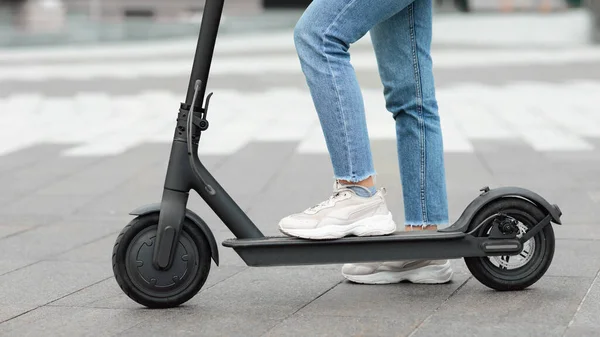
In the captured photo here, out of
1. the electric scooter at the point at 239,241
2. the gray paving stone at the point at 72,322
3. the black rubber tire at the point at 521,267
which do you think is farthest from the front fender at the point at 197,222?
the black rubber tire at the point at 521,267

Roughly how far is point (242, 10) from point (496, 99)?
124 ft

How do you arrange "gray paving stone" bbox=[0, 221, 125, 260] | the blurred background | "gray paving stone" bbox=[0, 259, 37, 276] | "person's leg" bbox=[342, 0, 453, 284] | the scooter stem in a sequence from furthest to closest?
1. the blurred background
2. "gray paving stone" bbox=[0, 221, 125, 260]
3. "gray paving stone" bbox=[0, 259, 37, 276]
4. "person's leg" bbox=[342, 0, 453, 284]
5. the scooter stem

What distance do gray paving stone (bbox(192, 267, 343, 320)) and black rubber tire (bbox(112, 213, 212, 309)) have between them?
0.09 meters

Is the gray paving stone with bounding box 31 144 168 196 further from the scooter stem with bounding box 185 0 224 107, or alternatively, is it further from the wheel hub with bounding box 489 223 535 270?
the wheel hub with bounding box 489 223 535 270

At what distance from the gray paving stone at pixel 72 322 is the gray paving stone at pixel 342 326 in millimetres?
472

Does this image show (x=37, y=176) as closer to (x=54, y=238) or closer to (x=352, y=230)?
(x=54, y=238)

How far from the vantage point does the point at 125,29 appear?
31.1m

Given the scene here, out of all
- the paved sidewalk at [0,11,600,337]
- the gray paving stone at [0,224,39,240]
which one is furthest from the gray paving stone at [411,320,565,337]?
the gray paving stone at [0,224,39,240]

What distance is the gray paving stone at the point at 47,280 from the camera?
149 inches

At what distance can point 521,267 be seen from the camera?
11.8 ft

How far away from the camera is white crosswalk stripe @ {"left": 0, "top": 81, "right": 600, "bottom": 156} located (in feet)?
27.7

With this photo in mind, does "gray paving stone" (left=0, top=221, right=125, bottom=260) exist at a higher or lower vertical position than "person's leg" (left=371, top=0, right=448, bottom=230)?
lower

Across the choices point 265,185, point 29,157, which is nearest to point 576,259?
point 265,185

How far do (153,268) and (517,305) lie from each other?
1.16m
